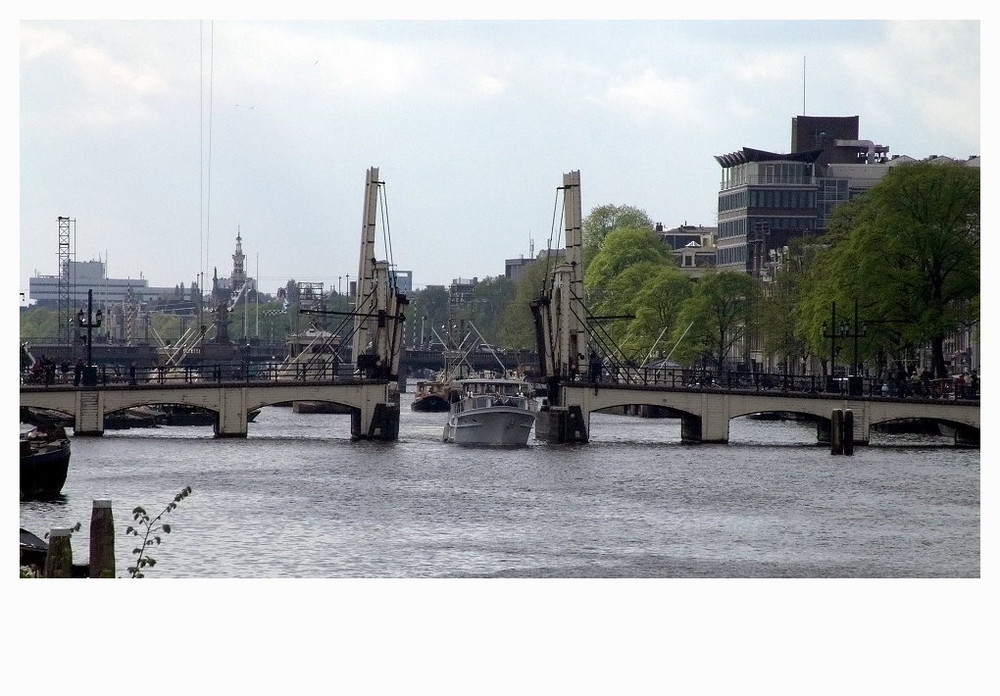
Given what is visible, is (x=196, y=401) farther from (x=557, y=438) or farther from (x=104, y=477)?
(x=104, y=477)

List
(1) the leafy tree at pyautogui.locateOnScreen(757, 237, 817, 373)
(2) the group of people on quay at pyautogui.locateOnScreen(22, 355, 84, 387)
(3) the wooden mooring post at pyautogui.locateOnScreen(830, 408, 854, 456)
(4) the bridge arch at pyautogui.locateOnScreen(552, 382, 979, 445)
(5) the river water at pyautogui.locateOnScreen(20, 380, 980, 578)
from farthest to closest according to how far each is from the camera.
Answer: (1) the leafy tree at pyautogui.locateOnScreen(757, 237, 817, 373)
(4) the bridge arch at pyautogui.locateOnScreen(552, 382, 979, 445)
(2) the group of people on quay at pyautogui.locateOnScreen(22, 355, 84, 387)
(3) the wooden mooring post at pyautogui.locateOnScreen(830, 408, 854, 456)
(5) the river water at pyautogui.locateOnScreen(20, 380, 980, 578)

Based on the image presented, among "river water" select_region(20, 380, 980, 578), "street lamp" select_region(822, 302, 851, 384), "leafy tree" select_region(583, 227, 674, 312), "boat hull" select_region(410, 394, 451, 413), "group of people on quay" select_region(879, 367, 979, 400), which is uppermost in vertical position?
"leafy tree" select_region(583, 227, 674, 312)

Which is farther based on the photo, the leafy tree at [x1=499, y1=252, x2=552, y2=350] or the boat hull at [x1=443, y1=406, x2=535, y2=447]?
the leafy tree at [x1=499, y1=252, x2=552, y2=350]

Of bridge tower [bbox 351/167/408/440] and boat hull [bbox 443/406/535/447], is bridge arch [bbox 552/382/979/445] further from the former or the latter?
bridge tower [bbox 351/167/408/440]

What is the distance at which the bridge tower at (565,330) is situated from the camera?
94688mm

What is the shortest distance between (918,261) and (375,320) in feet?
86.0

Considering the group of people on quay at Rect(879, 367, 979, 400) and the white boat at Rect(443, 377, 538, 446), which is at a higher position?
the group of people on quay at Rect(879, 367, 979, 400)

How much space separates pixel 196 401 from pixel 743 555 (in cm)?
4582

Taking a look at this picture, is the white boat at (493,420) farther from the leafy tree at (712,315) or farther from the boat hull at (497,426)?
the leafy tree at (712,315)

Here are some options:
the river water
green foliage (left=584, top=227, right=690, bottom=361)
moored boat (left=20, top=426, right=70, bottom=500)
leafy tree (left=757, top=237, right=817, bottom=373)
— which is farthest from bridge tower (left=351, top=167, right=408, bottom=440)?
moored boat (left=20, top=426, right=70, bottom=500)

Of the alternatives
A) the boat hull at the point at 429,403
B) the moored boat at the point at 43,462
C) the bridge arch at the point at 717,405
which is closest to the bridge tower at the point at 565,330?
the bridge arch at the point at 717,405

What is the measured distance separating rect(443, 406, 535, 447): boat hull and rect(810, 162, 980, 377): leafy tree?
1813 cm

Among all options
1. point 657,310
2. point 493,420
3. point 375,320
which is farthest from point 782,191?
point 493,420

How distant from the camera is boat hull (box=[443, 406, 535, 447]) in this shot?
94.6 m
